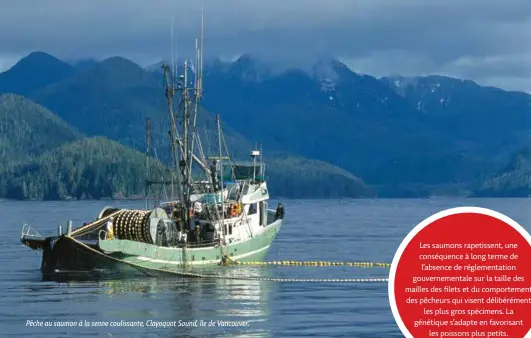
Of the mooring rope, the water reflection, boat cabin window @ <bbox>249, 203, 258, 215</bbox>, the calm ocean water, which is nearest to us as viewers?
the calm ocean water

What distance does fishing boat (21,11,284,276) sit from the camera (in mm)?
93125

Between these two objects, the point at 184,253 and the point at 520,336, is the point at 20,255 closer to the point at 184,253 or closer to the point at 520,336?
the point at 184,253

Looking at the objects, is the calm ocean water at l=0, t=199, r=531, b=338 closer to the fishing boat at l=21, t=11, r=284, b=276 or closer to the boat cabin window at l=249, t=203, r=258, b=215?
the fishing boat at l=21, t=11, r=284, b=276

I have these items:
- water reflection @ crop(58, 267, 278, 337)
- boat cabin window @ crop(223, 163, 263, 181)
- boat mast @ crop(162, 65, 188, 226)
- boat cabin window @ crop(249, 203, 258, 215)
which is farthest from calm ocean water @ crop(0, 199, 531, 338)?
boat cabin window @ crop(223, 163, 263, 181)

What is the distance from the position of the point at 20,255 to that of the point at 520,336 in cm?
9652

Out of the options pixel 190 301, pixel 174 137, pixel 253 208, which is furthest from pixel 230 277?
pixel 253 208

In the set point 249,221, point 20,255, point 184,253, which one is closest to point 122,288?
point 184,253

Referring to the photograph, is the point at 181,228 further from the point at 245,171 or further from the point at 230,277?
the point at 245,171

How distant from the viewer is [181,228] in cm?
10031

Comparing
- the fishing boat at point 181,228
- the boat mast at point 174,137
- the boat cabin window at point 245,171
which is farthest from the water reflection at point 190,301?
the boat cabin window at point 245,171

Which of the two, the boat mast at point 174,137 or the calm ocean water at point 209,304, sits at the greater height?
the boat mast at point 174,137

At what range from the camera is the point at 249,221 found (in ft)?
352

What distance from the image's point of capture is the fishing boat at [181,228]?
306 feet

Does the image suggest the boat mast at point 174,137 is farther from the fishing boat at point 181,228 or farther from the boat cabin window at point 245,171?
the boat cabin window at point 245,171
